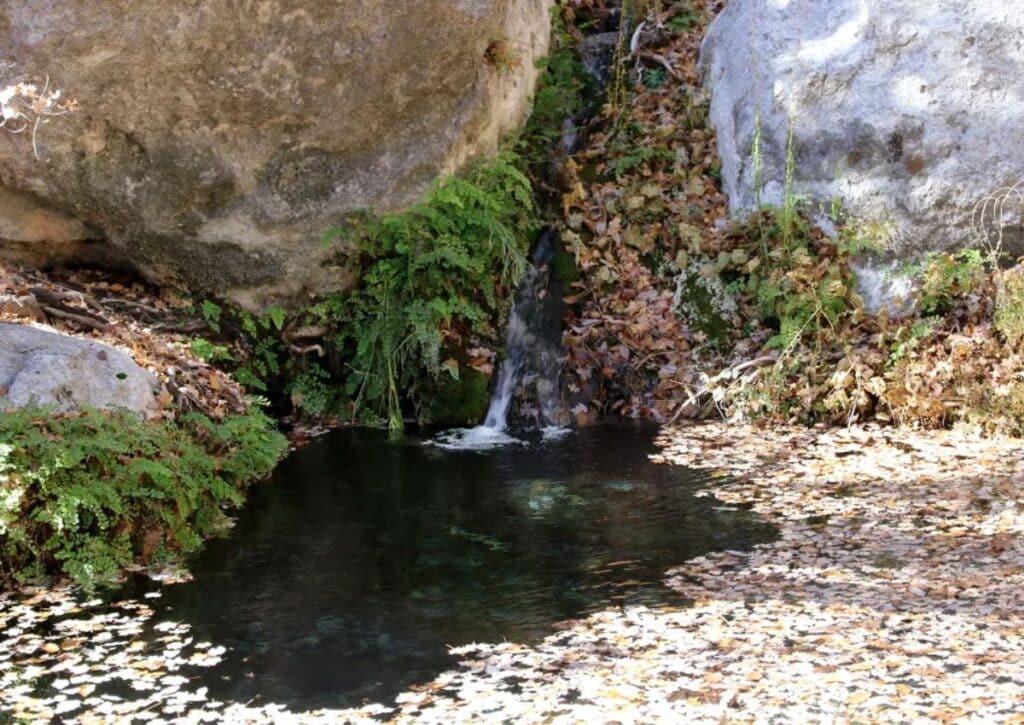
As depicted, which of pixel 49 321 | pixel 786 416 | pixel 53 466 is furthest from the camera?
pixel 786 416

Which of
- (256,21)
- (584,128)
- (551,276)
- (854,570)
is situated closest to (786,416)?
(551,276)

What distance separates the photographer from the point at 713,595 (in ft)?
22.1

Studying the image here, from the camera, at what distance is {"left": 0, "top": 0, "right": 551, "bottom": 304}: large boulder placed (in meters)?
10.6

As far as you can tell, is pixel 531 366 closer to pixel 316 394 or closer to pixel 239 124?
pixel 316 394

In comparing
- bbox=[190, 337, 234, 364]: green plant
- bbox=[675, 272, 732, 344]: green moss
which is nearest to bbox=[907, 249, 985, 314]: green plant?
bbox=[675, 272, 732, 344]: green moss

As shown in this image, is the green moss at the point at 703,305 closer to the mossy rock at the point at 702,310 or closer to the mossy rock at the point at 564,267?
the mossy rock at the point at 702,310

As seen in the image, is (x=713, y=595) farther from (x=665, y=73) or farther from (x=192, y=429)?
(x=665, y=73)

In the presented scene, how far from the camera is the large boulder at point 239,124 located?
34.9 feet

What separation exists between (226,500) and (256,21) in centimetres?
463

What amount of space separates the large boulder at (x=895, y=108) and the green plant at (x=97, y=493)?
6.72 m

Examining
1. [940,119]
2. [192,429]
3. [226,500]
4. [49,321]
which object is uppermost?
[940,119]

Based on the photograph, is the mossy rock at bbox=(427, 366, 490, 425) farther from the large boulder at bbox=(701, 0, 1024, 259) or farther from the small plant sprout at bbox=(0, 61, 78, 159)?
the small plant sprout at bbox=(0, 61, 78, 159)

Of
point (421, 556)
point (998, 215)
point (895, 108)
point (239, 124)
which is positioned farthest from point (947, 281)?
point (239, 124)

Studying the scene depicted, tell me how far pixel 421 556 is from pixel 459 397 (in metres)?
3.97
